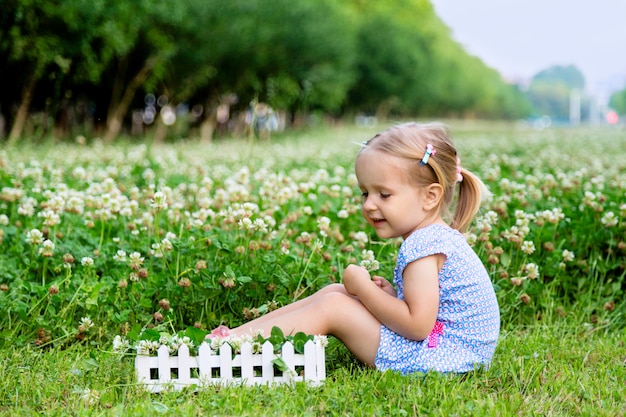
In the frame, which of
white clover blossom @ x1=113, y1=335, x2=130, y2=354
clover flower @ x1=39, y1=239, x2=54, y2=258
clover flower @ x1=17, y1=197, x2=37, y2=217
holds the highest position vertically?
clover flower @ x1=17, y1=197, x2=37, y2=217

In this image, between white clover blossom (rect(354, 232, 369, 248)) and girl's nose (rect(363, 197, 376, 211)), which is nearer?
girl's nose (rect(363, 197, 376, 211))

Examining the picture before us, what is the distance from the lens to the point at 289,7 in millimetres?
25547

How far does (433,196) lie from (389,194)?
0.19 meters

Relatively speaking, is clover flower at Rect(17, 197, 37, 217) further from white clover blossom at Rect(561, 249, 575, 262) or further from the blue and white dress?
white clover blossom at Rect(561, 249, 575, 262)

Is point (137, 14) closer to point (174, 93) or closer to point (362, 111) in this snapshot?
point (174, 93)

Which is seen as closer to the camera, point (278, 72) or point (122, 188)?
point (122, 188)

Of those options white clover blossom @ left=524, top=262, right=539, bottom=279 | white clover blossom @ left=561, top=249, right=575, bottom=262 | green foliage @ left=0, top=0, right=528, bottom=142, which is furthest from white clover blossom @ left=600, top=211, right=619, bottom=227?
green foliage @ left=0, top=0, right=528, bottom=142

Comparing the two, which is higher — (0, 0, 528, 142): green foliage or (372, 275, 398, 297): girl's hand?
(0, 0, 528, 142): green foliage

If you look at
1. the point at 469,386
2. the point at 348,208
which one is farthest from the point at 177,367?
the point at 348,208

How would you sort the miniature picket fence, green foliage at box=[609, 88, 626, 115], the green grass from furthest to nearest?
1. green foliage at box=[609, 88, 626, 115]
2. the miniature picket fence
3. the green grass

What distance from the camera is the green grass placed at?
293cm

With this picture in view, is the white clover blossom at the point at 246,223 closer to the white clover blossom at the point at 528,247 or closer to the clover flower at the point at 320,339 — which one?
the clover flower at the point at 320,339

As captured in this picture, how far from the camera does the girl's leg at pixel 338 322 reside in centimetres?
330

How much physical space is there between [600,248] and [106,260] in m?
2.88
